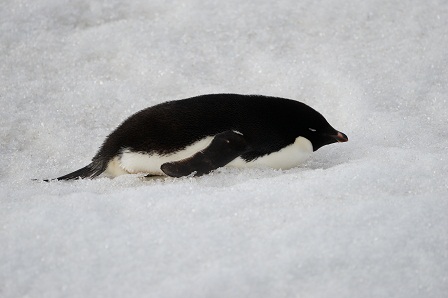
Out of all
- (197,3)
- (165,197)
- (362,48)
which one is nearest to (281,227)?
(165,197)

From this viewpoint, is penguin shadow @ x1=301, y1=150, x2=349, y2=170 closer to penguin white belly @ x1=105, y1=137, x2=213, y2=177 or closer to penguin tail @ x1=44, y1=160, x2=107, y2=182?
penguin white belly @ x1=105, y1=137, x2=213, y2=177

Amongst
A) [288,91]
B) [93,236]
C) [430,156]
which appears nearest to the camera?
[93,236]

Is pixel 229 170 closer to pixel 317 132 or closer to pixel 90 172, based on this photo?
pixel 317 132

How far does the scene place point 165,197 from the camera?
2.36 meters

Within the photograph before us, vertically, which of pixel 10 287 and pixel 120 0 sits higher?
pixel 120 0

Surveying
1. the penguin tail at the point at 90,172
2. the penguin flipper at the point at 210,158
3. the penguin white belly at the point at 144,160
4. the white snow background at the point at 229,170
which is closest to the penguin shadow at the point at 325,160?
the white snow background at the point at 229,170

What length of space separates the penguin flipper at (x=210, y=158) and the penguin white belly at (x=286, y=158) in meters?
0.10

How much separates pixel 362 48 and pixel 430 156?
1.64 meters

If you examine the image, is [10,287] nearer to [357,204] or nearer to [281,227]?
[281,227]

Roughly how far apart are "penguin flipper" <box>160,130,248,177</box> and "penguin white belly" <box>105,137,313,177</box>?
0.23ft

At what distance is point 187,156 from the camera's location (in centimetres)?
285

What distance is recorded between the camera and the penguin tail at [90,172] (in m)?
2.96

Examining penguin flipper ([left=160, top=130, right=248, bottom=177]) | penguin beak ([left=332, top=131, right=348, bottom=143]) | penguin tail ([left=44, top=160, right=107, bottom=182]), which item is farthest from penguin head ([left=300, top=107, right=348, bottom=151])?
penguin tail ([left=44, top=160, right=107, bottom=182])

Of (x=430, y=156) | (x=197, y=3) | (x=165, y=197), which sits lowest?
(x=430, y=156)
